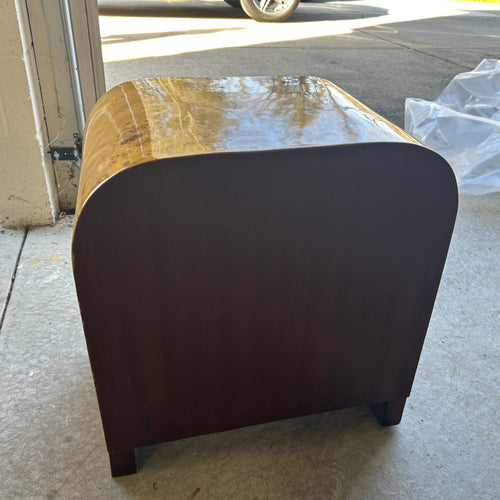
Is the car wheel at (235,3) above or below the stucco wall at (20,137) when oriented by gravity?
below

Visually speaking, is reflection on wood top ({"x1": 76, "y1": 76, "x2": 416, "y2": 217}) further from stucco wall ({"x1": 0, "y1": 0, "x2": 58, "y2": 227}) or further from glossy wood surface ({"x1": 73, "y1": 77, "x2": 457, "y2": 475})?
stucco wall ({"x1": 0, "y1": 0, "x2": 58, "y2": 227})

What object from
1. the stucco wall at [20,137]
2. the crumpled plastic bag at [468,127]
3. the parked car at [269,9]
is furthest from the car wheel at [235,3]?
the stucco wall at [20,137]

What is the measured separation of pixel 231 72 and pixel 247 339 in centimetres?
359

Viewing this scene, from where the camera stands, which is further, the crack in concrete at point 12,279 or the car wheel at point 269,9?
the car wheel at point 269,9

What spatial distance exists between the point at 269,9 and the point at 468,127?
475 cm

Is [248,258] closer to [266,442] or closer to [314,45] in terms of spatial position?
[266,442]

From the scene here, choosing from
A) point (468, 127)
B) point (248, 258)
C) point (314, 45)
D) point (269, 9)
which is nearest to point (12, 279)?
point (248, 258)

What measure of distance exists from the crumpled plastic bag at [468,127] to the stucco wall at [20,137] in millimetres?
1683

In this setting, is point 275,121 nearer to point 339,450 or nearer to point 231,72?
point 339,450

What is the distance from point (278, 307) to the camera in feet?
3.06

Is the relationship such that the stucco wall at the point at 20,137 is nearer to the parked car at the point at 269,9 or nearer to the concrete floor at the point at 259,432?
the concrete floor at the point at 259,432

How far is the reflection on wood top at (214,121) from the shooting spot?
0.79 metres

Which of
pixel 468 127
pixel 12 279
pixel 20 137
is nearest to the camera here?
pixel 12 279

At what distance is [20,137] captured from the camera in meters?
1.75
